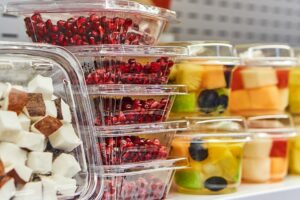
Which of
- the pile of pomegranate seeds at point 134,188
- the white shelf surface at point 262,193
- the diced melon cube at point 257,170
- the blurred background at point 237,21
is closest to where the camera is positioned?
the pile of pomegranate seeds at point 134,188

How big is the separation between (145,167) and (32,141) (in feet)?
0.71

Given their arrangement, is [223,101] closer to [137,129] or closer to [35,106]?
[137,129]

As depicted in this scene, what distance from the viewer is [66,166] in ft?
2.25

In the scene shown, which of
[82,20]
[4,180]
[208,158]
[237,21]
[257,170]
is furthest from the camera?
[237,21]

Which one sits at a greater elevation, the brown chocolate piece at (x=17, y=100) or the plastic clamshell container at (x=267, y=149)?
the brown chocolate piece at (x=17, y=100)

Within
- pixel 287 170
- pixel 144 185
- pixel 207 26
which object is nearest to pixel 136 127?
pixel 144 185

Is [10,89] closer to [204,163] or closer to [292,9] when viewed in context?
[204,163]

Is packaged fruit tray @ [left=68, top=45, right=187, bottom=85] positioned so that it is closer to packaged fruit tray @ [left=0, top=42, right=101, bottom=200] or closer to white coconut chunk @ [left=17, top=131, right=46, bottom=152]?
packaged fruit tray @ [left=0, top=42, right=101, bottom=200]

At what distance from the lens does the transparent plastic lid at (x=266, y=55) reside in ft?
3.64

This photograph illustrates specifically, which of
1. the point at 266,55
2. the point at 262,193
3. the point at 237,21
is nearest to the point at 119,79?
the point at 262,193

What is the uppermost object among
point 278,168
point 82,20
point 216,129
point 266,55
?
point 82,20

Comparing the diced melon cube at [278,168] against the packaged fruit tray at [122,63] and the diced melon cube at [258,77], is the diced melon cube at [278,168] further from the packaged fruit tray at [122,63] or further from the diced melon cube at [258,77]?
the packaged fruit tray at [122,63]

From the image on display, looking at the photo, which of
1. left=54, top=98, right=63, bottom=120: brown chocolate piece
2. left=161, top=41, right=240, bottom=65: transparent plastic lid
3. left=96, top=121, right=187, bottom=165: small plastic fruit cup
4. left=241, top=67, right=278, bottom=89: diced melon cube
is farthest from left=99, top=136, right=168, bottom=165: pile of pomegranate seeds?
left=241, top=67, right=278, bottom=89: diced melon cube

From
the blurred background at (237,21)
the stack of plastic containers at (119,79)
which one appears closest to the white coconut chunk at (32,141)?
the stack of plastic containers at (119,79)
